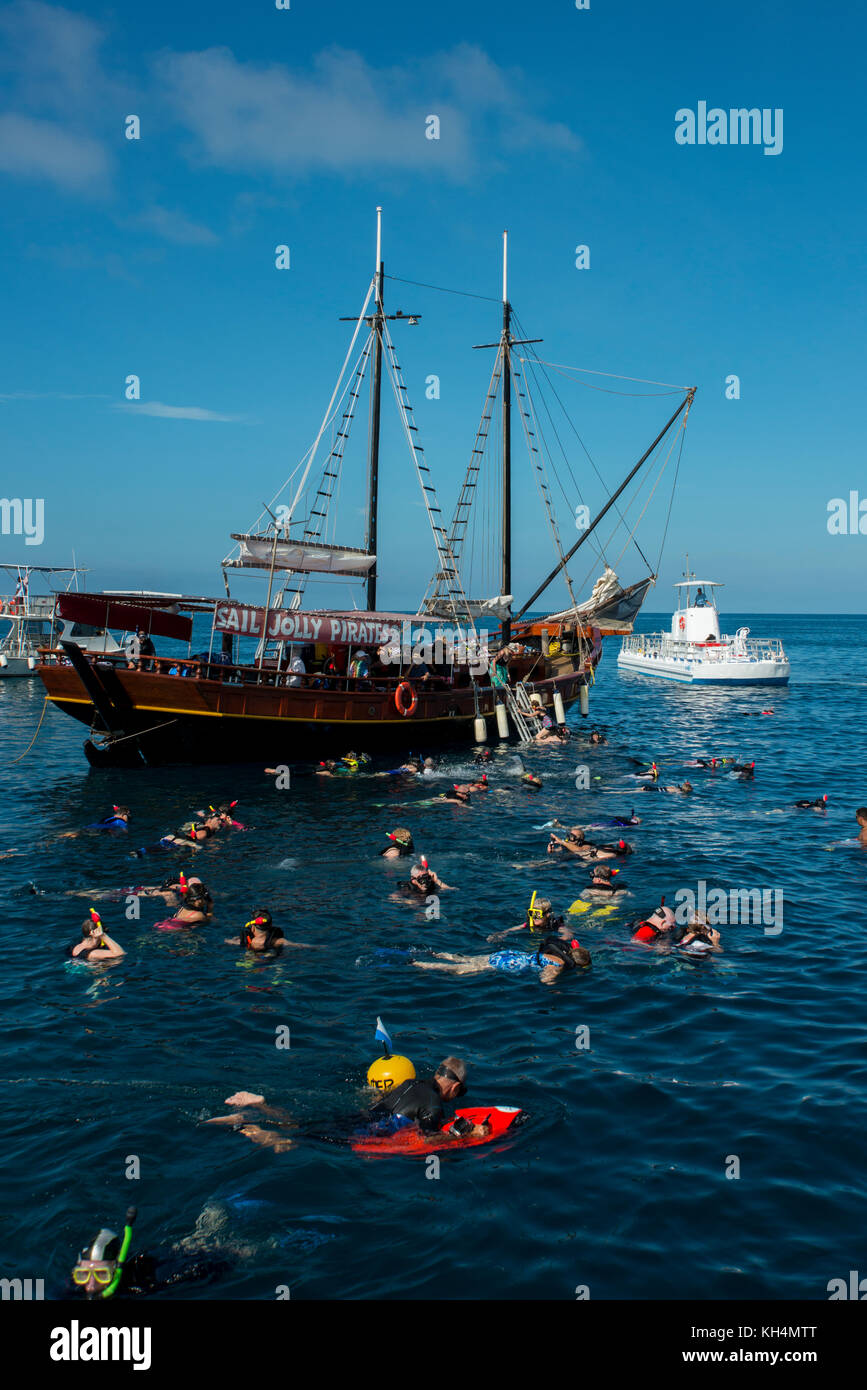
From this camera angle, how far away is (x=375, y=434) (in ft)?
140

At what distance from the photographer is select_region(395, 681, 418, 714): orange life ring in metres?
34.3

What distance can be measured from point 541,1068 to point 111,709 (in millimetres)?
23426

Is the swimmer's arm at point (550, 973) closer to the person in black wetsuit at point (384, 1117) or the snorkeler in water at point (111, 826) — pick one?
the person in black wetsuit at point (384, 1117)

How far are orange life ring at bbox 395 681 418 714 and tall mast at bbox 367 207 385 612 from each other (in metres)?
7.73

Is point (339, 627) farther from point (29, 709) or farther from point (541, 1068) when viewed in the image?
point (29, 709)

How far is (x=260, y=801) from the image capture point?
28.2m

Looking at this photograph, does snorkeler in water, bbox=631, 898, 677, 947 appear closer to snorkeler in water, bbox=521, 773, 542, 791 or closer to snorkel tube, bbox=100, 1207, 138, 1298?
snorkel tube, bbox=100, 1207, 138, 1298

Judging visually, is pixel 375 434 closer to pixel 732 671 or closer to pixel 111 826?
pixel 111 826

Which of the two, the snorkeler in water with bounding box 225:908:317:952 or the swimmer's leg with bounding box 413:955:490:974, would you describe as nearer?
the swimmer's leg with bounding box 413:955:490:974

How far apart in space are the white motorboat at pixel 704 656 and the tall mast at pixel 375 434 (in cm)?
3628

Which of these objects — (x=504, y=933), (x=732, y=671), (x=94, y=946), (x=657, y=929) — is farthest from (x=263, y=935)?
(x=732, y=671)

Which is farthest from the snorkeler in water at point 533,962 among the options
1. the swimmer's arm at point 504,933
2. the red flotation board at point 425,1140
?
the red flotation board at point 425,1140

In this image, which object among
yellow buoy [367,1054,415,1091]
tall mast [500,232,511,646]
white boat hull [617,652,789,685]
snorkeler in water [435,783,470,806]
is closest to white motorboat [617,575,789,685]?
white boat hull [617,652,789,685]
